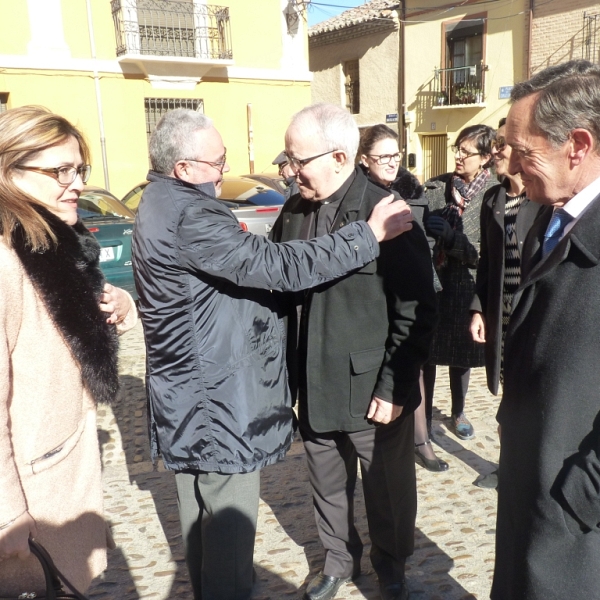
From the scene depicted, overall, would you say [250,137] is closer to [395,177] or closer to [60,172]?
[395,177]

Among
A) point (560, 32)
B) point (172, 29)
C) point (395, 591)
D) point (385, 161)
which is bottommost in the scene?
point (395, 591)

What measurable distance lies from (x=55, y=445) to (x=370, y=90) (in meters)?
22.8

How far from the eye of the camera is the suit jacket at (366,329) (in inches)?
97.8

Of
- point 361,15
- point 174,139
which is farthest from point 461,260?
point 361,15

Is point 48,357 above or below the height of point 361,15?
below

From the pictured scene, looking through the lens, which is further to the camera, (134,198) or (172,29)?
(172,29)

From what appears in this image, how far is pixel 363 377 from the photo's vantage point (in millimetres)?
2551

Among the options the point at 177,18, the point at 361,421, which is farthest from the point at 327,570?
the point at 177,18

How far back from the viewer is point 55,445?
1.86 metres

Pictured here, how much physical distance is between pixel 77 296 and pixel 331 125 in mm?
1169

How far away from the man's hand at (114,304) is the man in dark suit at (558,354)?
1.26 meters

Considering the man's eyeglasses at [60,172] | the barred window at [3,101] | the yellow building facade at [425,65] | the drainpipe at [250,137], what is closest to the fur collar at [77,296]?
the man's eyeglasses at [60,172]

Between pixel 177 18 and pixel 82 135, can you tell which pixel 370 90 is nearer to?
pixel 177 18

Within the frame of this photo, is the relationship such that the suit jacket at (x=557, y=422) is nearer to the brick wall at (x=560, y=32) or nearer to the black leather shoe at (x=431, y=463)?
the black leather shoe at (x=431, y=463)
